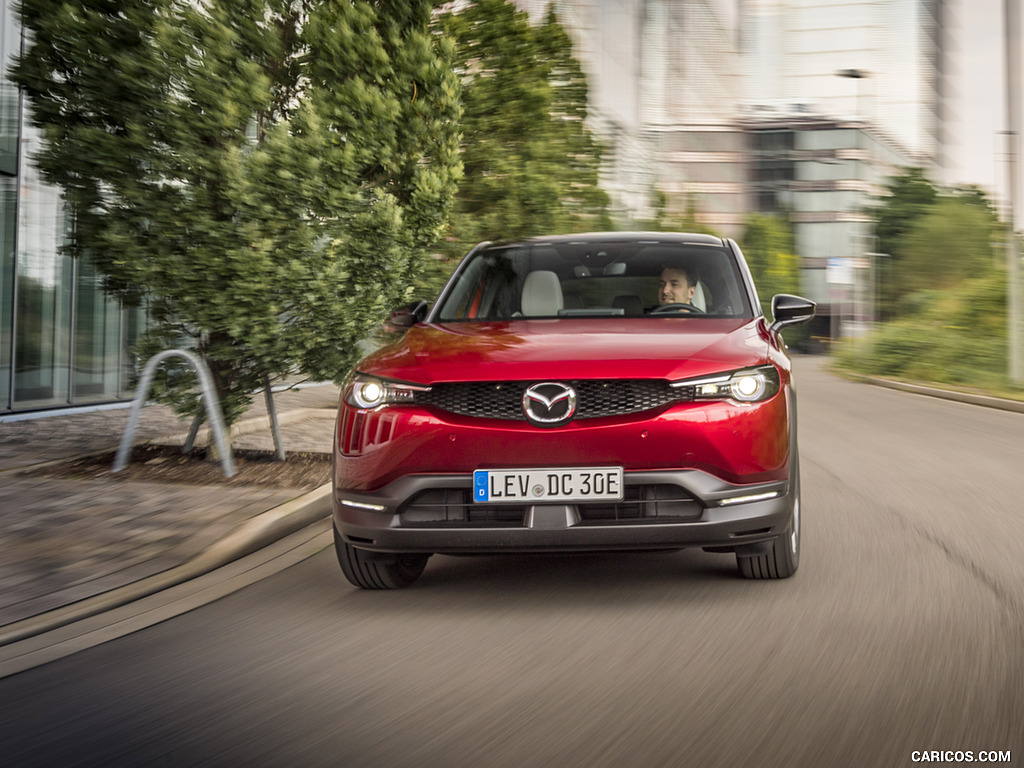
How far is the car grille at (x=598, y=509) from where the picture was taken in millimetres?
4566

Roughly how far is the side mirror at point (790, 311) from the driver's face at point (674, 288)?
43 cm

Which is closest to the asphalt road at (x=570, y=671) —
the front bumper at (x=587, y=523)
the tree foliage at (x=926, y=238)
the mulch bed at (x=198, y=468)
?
the front bumper at (x=587, y=523)

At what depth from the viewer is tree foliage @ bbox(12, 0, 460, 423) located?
27.2 feet

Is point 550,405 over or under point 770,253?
under

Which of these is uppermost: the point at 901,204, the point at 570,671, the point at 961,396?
the point at 901,204

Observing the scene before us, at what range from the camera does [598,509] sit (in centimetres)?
458

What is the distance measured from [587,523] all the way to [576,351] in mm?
717

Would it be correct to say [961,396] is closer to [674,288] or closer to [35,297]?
[35,297]

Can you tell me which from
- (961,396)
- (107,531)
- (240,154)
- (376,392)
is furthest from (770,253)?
(376,392)

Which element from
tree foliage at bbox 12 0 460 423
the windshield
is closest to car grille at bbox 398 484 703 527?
the windshield

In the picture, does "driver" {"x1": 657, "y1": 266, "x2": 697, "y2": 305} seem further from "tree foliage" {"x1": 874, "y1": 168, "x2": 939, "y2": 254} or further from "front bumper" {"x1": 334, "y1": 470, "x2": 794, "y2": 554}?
"tree foliage" {"x1": 874, "y1": 168, "x2": 939, "y2": 254}

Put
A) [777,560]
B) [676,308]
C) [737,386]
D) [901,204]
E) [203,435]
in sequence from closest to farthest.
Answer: [737,386]
[777,560]
[676,308]
[203,435]
[901,204]

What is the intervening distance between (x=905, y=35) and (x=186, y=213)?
4565 inches

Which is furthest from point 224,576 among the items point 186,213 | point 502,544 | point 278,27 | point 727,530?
point 278,27
